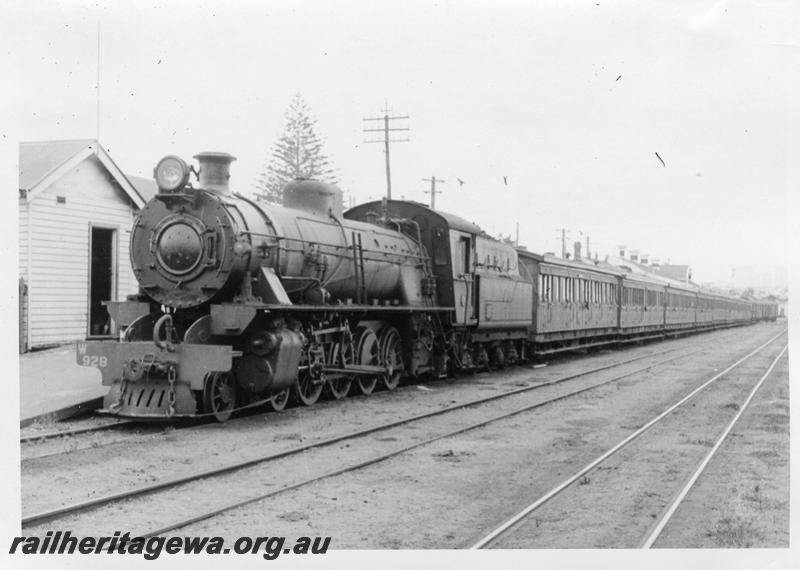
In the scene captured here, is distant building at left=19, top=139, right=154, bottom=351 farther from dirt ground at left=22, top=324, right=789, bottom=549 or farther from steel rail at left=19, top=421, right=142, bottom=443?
→ dirt ground at left=22, top=324, right=789, bottom=549

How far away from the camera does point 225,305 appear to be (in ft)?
34.1

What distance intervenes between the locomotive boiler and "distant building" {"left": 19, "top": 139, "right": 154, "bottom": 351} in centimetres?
458

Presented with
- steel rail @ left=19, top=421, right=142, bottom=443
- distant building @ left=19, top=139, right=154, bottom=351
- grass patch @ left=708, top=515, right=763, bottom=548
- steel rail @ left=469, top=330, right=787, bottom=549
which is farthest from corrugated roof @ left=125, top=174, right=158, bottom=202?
grass patch @ left=708, top=515, right=763, bottom=548

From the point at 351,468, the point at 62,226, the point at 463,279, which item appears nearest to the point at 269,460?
the point at 351,468

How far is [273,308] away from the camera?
35.1ft

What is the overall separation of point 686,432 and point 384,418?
4.25 meters

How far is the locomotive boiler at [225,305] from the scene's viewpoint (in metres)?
10.2

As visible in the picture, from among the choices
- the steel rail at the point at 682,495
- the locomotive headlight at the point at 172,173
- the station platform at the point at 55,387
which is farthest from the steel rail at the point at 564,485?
the station platform at the point at 55,387

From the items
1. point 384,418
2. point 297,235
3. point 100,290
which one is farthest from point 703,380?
point 100,290

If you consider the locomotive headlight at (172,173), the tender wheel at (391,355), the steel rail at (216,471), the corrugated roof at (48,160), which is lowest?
the steel rail at (216,471)

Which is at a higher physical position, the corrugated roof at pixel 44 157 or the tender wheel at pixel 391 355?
the corrugated roof at pixel 44 157

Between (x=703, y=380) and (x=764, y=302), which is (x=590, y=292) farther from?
(x=764, y=302)

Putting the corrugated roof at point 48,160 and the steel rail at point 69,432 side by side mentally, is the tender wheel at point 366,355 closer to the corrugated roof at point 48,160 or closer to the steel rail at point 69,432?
the steel rail at point 69,432

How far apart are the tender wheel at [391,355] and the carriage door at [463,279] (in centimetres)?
177
